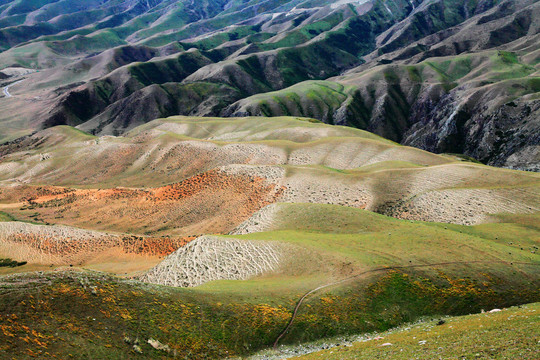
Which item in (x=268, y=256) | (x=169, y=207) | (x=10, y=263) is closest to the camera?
(x=268, y=256)

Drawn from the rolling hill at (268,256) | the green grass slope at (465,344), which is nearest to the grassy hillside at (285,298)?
the rolling hill at (268,256)

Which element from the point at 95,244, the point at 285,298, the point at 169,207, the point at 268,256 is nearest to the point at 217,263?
the point at 268,256

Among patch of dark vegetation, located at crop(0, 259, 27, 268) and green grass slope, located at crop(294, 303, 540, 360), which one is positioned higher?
green grass slope, located at crop(294, 303, 540, 360)

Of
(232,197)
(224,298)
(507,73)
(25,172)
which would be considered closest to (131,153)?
(25,172)

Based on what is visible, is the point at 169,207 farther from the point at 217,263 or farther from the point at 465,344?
the point at 465,344

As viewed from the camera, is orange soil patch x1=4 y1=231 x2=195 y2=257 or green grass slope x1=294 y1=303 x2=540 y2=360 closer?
green grass slope x1=294 y1=303 x2=540 y2=360

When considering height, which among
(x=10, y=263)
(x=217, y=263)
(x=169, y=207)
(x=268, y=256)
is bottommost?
(x=169, y=207)

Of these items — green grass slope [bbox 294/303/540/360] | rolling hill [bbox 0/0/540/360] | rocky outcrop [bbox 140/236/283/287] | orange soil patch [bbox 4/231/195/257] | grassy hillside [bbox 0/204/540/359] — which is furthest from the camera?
orange soil patch [bbox 4/231/195/257]

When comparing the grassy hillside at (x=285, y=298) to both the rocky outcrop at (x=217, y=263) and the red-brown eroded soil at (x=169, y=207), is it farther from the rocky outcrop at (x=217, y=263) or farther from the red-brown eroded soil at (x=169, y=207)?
the red-brown eroded soil at (x=169, y=207)

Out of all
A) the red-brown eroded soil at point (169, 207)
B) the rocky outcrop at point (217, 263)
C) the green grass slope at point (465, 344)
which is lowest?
the red-brown eroded soil at point (169, 207)

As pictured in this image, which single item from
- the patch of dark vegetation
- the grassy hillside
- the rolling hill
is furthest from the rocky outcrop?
the patch of dark vegetation

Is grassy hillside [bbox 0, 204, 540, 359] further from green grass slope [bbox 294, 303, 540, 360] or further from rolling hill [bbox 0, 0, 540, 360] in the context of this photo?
green grass slope [bbox 294, 303, 540, 360]
